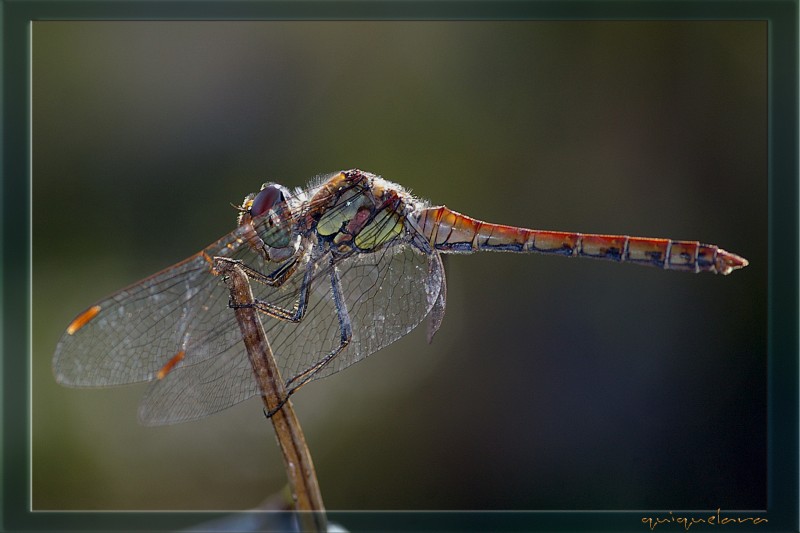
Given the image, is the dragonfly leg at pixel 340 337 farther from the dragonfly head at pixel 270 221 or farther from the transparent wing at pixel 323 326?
the dragonfly head at pixel 270 221

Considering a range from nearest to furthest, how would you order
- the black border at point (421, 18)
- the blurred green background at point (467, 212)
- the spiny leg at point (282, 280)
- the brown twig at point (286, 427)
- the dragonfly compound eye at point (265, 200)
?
the brown twig at point (286, 427)
the spiny leg at point (282, 280)
the dragonfly compound eye at point (265, 200)
the black border at point (421, 18)
the blurred green background at point (467, 212)

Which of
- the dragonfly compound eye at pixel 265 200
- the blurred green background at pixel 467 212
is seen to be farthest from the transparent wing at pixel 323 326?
the blurred green background at pixel 467 212

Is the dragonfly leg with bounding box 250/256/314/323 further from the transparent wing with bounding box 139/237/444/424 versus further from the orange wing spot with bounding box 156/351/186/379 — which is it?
the orange wing spot with bounding box 156/351/186/379

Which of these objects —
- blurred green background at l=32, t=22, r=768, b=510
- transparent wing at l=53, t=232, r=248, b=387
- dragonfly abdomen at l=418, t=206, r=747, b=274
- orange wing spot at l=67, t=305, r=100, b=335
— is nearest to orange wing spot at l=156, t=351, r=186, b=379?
transparent wing at l=53, t=232, r=248, b=387

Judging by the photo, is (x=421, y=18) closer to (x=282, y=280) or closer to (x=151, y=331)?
(x=282, y=280)

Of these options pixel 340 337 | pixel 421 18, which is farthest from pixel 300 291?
pixel 421 18

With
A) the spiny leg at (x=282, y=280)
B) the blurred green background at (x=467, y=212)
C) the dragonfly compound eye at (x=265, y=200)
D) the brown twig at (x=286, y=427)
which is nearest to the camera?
the brown twig at (x=286, y=427)

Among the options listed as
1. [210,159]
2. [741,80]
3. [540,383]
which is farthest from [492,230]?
[741,80]
